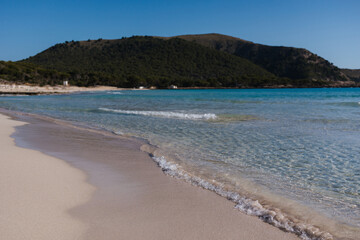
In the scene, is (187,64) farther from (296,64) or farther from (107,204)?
(107,204)

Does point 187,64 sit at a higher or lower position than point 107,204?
higher

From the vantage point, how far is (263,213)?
3.44 meters

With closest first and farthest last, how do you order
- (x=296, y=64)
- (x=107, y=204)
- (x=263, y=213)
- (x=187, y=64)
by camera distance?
(x=263, y=213)
(x=107, y=204)
(x=187, y=64)
(x=296, y=64)

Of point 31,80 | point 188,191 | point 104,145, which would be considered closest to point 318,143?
point 188,191

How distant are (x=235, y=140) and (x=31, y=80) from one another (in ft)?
245

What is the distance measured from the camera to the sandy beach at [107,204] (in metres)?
2.94

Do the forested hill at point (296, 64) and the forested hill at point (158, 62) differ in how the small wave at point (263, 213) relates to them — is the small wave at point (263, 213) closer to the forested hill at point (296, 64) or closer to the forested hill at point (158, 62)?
the forested hill at point (158, 62)

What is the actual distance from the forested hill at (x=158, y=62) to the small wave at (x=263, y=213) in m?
111

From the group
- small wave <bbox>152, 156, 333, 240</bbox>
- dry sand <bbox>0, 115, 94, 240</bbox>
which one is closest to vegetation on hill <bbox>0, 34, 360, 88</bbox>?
dry sand <bbox>0, 115, 94, 240</bbox>

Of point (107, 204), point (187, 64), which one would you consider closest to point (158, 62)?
point (187, 64)

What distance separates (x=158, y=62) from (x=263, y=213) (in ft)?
Result: 472

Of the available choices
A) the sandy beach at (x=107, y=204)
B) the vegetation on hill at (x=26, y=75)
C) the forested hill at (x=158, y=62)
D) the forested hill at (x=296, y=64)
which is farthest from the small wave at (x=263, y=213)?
the forested hill at (x=296, y=64)

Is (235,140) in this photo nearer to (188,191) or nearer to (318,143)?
(318,143)

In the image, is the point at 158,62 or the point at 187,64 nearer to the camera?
the point at 187,64
